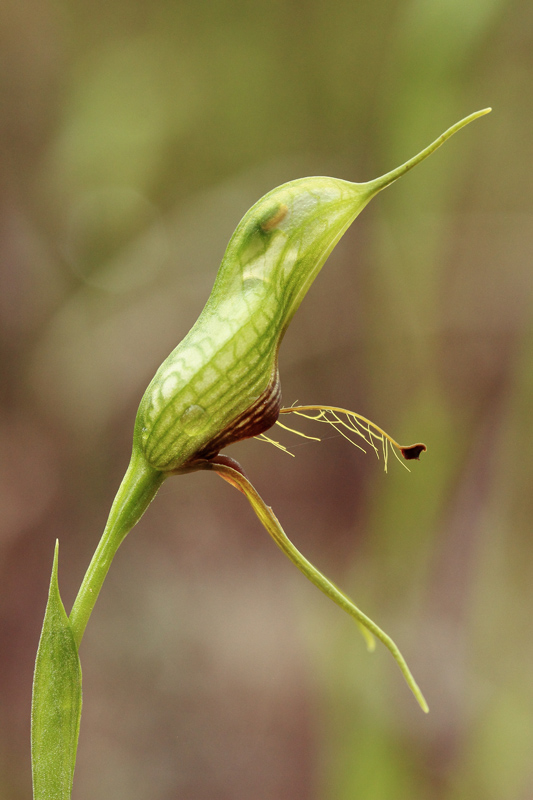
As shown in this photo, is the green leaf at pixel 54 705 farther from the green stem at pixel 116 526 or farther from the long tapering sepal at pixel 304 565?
the long tapering sepal at pixel 304 565

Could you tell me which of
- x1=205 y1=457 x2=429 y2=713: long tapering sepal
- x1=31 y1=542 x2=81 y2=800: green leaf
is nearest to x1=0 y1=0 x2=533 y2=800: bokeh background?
x1=205 y1=457 x2=429 y2=713: long tapering sepal

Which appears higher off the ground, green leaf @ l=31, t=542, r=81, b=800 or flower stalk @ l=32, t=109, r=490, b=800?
flower stalk @ l=32, t=109, r=490, b=800

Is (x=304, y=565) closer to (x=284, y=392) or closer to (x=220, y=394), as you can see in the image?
(x=220, y=394)

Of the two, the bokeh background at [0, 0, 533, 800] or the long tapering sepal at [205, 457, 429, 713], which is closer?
the long tapering sepal at [205, 457, 429, 713]

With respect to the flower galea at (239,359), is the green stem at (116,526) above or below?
below

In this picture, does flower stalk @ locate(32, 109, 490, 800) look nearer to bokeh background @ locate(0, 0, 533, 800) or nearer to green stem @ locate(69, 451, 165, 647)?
green stem @ locate(69, 451, 165, 647)

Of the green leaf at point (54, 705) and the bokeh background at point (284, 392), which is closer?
the green leaf at point (54, 705)

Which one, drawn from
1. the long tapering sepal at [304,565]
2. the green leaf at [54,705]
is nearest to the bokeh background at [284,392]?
the long tapering sepal at [304,565]
